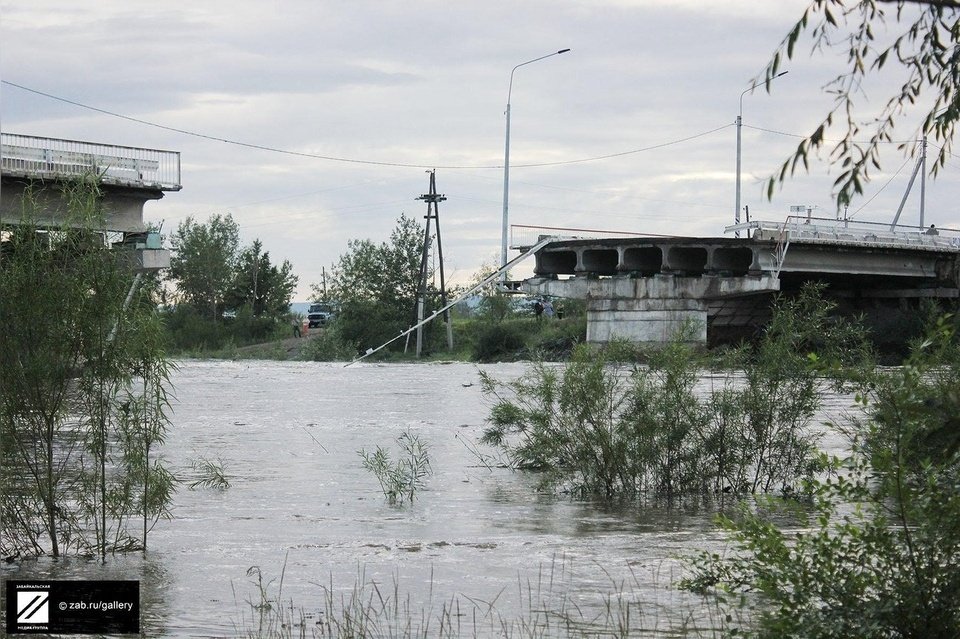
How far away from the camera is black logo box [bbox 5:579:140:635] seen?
8445mm

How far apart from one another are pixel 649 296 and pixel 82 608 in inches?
1930

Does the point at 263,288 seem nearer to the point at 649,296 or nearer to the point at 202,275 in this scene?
the point at 202,275

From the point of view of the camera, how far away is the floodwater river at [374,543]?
36.2 feet

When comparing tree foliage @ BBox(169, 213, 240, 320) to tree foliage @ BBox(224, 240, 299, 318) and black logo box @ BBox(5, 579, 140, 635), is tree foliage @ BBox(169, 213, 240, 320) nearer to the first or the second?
tree foliage @ BBox(224, 240, 299, 318)

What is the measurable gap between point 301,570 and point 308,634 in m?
3.19

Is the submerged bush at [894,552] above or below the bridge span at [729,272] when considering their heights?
below

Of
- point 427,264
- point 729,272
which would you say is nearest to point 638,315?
point 729,272

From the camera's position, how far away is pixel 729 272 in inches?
2200

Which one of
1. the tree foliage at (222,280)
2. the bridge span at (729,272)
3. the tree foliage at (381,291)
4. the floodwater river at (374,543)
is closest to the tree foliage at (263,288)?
the tree foliage at (222,280)

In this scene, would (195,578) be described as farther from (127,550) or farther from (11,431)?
(11,431)

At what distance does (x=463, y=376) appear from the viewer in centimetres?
5550

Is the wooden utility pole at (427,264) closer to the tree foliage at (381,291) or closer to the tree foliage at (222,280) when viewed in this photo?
the tree foliage at (381,291)

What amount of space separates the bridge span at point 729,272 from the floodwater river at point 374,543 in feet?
99.8

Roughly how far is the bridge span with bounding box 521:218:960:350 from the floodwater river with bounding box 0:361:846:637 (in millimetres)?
30406
